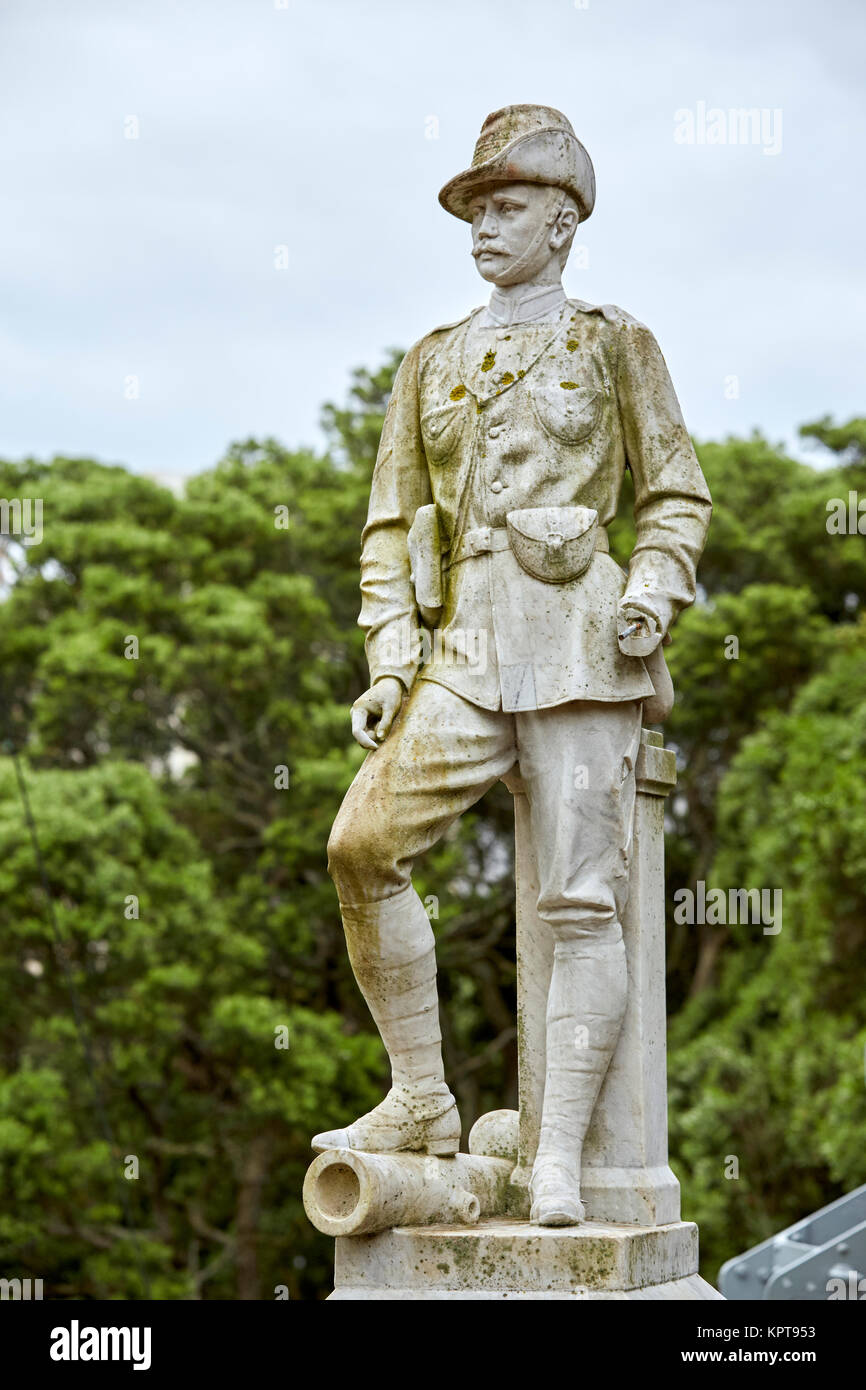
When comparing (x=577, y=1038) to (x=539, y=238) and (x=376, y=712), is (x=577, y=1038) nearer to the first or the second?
(x=376, y=712)

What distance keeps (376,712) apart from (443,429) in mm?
891

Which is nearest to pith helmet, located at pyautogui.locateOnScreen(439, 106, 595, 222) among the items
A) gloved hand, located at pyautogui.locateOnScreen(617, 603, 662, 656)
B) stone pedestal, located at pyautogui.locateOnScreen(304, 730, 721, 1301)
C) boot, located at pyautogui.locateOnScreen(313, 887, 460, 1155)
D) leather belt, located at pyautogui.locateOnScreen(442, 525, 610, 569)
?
leather belt, located at pyautogui.locateOnScreen(442, 525, 610, 569)

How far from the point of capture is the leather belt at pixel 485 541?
19.4ft

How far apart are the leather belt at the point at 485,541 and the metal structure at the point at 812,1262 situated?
4.53 metres

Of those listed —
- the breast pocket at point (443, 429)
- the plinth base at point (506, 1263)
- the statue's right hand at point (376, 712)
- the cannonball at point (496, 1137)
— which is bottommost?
the plinth base at point (506, 1263)

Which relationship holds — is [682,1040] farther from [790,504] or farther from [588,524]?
[588,524]

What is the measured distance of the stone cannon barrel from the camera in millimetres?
5352

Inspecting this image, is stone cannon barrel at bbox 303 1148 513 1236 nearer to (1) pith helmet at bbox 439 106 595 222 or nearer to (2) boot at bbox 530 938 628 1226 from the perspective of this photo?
(2) boot at bbox 530 938 628 1226

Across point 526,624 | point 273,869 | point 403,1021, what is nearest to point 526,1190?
point 403,1021

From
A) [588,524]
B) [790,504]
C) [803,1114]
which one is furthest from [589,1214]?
[790,504]

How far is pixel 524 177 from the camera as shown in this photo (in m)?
5.95

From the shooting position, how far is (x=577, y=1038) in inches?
224

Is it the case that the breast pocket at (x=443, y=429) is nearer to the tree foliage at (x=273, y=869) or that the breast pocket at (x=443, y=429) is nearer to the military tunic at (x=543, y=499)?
the military tunic at (x=543, y=499)

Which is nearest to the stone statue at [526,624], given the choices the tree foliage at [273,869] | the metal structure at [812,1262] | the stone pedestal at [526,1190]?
the stone pedestal at [526,1190]
